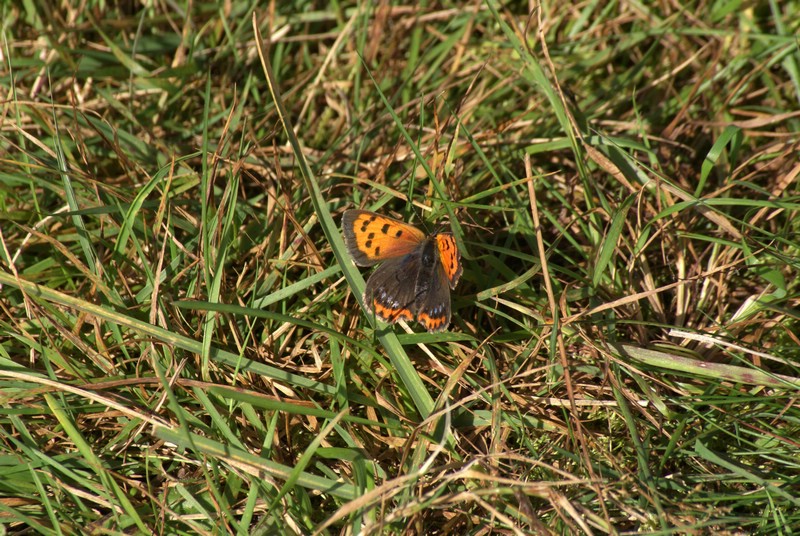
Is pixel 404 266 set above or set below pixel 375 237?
below

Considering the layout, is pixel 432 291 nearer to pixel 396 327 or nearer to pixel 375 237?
pixel 396 327

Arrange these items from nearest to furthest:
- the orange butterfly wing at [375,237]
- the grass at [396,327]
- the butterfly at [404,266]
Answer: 1. the grass at [396,327]
2. the butterfly at [404,266]
3. the orange butterfly wing at [375,237]

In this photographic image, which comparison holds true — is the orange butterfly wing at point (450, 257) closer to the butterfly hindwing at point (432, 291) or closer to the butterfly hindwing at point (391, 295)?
the butterfly hindwing at point (432, 291)

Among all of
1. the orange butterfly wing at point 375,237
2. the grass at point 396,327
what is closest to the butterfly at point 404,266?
the orange butterfly wing at point 375,237

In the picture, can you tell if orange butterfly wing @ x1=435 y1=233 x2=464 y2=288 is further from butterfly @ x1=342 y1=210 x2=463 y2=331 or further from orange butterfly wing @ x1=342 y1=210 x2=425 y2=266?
orange butterfly wing @ x1=342 y1=210 x2=425 y2=266

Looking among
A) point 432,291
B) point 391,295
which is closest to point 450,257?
point 432,291
